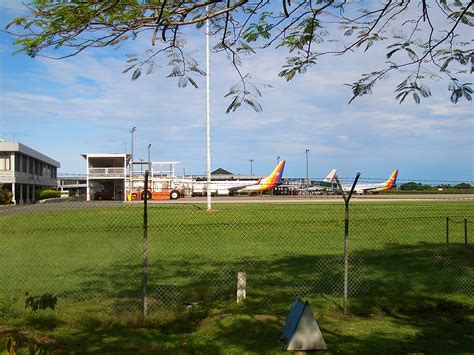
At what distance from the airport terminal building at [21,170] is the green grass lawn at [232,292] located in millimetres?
43240

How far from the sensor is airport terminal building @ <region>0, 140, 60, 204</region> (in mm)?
56156

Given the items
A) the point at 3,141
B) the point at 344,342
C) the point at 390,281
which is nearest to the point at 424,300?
the point at 390,281

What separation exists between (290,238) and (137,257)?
5.88 m

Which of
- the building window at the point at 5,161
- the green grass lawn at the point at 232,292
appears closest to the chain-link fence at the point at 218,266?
the green grass lawn at the point at 232,292

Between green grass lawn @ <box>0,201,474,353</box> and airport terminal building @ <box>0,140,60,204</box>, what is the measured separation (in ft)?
142

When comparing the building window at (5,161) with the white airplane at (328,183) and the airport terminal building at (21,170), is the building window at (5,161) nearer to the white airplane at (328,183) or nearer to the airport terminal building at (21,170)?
the airport terminal building at (21,170)

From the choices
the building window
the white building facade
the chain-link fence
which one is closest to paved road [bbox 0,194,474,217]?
the chain-link fence

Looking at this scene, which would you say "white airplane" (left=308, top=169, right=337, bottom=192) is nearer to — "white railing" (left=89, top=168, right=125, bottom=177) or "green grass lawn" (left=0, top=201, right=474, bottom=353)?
"green grass lawn" (left=0, top=201, right=474, bottom=353)

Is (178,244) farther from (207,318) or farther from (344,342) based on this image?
(344,342)

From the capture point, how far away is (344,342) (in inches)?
241

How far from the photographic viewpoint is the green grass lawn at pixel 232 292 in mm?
6293

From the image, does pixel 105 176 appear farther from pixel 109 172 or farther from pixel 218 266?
pixel 218 266

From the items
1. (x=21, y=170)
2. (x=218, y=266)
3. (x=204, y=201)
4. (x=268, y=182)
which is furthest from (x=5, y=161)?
(x=218, y=266)

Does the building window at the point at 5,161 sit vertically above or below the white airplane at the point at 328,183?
above
